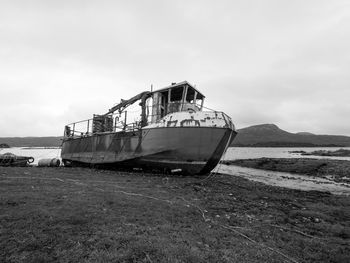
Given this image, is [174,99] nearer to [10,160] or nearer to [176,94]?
[176,94]

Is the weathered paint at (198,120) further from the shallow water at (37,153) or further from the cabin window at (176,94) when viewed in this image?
the shallow water at (37,153)

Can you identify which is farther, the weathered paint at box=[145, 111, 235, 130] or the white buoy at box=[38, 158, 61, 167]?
the white buoy at box=[38, 158, 61, 167]

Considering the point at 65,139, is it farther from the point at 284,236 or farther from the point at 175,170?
the point at 284,236

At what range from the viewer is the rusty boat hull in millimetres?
13023

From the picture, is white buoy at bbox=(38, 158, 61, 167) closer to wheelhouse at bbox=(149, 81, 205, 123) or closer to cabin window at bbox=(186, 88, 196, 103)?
wheelhouse at bbox=(149, 81, 205, 123)

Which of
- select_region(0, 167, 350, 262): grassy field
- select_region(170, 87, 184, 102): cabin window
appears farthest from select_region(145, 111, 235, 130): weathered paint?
select_region(0, 167, 350, 262): grassy field

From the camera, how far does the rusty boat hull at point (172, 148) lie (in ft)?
42.7

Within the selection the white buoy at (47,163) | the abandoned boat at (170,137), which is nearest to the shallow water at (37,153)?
the white buoy at (47,163)

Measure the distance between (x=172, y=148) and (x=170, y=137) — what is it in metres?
0.71

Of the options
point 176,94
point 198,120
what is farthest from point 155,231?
point 176,94

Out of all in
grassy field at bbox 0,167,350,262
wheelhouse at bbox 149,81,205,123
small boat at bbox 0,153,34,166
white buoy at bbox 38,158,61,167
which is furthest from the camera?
white buoy at bbox 38,158,61,167

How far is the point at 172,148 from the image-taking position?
1330cm

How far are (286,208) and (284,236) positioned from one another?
10.4ft

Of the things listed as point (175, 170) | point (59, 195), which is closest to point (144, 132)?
point (175, 170)
